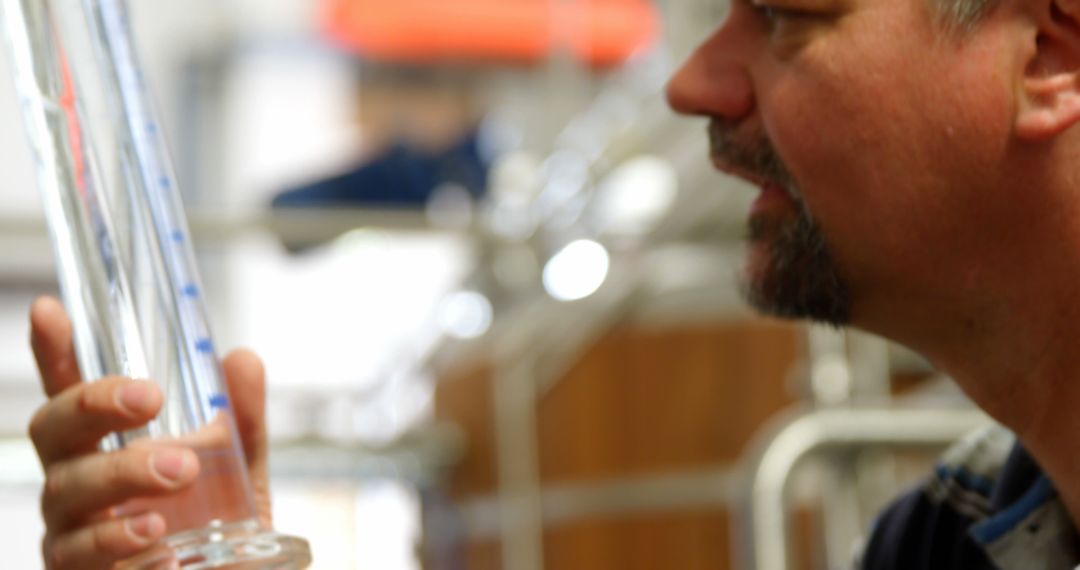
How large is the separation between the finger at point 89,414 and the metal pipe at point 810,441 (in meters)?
0.73

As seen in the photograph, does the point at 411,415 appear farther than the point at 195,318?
Yes

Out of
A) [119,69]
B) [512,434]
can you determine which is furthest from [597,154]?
[119,69]

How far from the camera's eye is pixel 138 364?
56cm

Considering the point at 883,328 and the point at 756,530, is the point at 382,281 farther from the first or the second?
the point at 883,328

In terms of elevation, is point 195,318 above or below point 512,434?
above

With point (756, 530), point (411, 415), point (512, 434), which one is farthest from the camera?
point (411, 415)

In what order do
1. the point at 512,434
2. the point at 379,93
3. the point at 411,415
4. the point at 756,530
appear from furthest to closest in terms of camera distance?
the point at 379,93 < the point at 411,415 < the point at 512,434 < the point at 756,530

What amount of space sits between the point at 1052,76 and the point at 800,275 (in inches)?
6.4

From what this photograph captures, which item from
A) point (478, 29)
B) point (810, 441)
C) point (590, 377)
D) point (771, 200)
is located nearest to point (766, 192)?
point (771, 200)

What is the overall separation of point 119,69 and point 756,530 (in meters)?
0.78

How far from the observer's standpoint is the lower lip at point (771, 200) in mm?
795

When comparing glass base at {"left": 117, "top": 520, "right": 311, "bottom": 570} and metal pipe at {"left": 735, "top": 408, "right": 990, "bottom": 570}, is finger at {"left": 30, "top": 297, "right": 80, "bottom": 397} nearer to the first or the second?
glass base at {"left": 117, "top": 520, "right": 311, "bottom": 570}

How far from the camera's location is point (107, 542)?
1.85 ft

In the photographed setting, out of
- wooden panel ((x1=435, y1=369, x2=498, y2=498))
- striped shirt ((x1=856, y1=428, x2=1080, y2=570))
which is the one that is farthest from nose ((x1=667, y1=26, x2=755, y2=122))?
wooden panel ((x1=435, y1=369, x2=498, y2=498))
